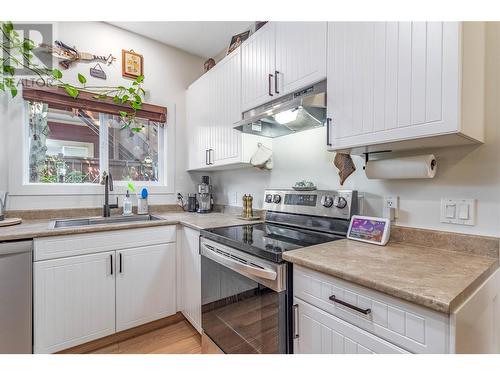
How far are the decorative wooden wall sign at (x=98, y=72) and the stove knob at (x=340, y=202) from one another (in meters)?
2.31

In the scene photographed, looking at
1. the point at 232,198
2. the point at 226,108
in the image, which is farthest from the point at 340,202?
the point at 232,198

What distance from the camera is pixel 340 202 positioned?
1.44 meters

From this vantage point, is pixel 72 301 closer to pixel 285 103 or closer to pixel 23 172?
pixel 23 172

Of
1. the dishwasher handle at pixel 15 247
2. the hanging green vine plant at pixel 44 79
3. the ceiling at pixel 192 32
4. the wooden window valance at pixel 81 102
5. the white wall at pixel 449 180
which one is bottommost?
the dishwasher handle at pixel 15 247

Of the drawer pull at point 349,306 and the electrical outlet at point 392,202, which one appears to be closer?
the drawer pull at point 349,306

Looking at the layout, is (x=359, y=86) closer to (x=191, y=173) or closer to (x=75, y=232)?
(x=75, y=232)

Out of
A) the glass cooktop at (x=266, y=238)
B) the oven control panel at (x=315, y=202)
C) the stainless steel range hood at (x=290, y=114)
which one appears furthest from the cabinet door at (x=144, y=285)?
the stainless steel range hood at (x=290, y=114)

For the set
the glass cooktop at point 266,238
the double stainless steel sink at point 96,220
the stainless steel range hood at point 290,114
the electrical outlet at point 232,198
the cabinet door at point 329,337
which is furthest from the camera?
the electrical outlet at point 232,198

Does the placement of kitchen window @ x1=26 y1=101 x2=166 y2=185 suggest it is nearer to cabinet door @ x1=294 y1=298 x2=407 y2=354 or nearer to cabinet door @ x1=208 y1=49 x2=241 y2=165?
cabinet door @ x1=208 y1=49 x2=241 y2=165

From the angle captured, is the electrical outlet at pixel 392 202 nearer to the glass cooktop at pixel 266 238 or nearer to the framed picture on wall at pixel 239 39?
the glass cooktop at pixel 266 238

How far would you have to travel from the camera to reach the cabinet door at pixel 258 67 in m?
1.59

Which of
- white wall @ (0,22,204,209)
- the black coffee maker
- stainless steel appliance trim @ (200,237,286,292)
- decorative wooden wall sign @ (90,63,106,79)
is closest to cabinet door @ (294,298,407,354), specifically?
stainless steel appliance trim @ (200,237,286,292)

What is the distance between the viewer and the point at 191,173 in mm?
2809
